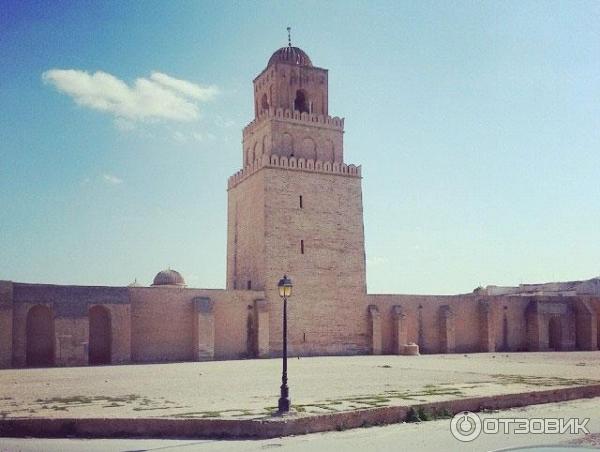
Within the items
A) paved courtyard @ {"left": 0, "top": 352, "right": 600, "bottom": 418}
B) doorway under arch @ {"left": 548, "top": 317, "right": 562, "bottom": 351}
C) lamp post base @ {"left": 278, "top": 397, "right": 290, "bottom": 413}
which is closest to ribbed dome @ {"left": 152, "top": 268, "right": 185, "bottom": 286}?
paved courtyard @ {"left": 0, "top": 352, "right": 600, "bottom": 418}

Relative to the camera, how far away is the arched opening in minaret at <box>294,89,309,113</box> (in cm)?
3353

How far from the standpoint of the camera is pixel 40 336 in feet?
82.8

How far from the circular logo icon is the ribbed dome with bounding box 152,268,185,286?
2687cm

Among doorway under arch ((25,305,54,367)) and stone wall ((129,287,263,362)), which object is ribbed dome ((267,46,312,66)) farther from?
doorway under arch ((25,305,54,367))

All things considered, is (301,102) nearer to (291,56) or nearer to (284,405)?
(291,56)

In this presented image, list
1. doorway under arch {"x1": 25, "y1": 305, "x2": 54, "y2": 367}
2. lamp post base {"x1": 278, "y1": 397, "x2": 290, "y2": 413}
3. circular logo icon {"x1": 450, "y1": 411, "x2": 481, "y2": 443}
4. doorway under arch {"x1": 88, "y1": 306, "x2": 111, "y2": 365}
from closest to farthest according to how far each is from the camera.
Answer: circular logo icon {"x1": 450, "y1": 411, "x2": 481, "y2": 443} → lamp post base {"x1": 278, "y1": 397, "x2": 290, "y2": 413} → doorway under arch {"x1": 25, "y1": 305, "x2": 54, "y2": 367} → doorway under arch {"x1": 88, "y1": 306, "x2": 111, "y2": 365}

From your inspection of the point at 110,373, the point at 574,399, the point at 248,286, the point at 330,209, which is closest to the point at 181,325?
the point at 248,286

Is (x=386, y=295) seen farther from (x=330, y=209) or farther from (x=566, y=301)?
(x=566, y=301)

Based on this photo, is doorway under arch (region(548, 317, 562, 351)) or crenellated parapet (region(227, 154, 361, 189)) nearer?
crenellated parapet (region(227, 154, 361, 189))

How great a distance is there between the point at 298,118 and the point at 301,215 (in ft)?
17.0

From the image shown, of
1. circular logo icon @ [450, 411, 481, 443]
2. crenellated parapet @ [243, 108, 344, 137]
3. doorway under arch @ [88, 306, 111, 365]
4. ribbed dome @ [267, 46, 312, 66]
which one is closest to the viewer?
circular logo icon @ [450, 411, 481, 443]

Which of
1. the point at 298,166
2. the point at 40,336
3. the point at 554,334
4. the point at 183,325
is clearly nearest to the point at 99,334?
the point at 40,336

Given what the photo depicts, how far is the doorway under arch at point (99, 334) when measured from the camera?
2656 centimetres

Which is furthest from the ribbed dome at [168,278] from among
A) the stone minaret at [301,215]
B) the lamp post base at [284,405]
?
the lamp post base at [284,405]
